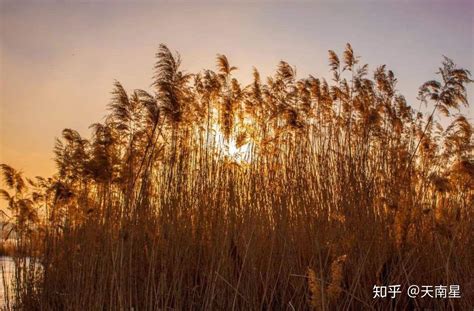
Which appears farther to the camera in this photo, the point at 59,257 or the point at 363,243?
the point at 59,257

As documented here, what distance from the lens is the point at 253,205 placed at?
4.83 metres

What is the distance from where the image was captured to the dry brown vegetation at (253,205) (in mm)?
4289

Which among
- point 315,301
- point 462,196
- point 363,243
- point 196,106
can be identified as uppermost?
point 196,106

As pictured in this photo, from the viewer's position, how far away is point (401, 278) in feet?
14.5

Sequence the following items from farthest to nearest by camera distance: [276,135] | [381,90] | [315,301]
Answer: [381,90]
[276,135]
[315,301]

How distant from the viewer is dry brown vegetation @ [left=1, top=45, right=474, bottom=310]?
4.29m

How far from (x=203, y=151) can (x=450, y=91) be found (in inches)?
98.0

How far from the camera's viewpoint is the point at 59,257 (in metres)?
5.75

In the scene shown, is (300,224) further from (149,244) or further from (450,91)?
(450,91)

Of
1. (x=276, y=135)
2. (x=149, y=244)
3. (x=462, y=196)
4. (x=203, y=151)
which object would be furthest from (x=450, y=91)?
(x=149, y=244)

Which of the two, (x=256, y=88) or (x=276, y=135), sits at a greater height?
(x=256, y=88)

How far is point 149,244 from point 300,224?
1.31 meters

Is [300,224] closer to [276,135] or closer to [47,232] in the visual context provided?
[276,135]

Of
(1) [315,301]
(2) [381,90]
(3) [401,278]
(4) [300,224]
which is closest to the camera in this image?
(1) [315,301]
